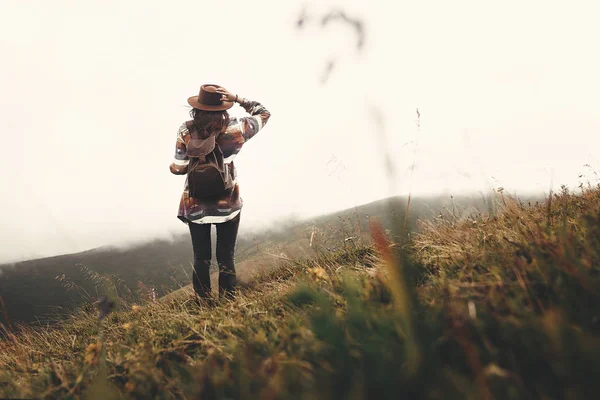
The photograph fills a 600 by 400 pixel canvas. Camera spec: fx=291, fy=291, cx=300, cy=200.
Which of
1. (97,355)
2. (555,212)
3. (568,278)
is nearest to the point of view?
(568,278)

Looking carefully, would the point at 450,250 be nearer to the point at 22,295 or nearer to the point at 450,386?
the point at 450,386

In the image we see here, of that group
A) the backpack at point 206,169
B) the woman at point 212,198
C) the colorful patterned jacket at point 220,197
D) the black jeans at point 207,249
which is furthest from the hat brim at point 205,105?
the black jeans at point 207,249

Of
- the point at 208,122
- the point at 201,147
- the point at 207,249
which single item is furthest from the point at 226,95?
the point at 207,249

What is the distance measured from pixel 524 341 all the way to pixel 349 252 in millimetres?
3701

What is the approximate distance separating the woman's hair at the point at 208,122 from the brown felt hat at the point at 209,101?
0.22ft

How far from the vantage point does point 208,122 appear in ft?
13.7

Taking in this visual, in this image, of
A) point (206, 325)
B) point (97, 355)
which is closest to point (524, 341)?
point (206, 325)

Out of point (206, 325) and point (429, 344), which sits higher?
point (429, 344)

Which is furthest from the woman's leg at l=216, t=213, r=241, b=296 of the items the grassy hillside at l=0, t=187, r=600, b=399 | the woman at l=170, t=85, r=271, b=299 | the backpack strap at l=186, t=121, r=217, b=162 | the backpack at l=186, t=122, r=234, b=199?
the grassy hillside at l=0, t=187, r=600, b=399

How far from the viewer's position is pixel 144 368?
1590mm

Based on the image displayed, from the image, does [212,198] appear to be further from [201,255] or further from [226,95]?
[226,95]

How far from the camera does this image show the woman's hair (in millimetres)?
4163

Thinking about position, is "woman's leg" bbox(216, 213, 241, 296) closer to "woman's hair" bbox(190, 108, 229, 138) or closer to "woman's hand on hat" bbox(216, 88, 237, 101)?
"woman's hair" bbox(190, 108, 229, 138)

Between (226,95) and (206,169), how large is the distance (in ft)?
4.03
